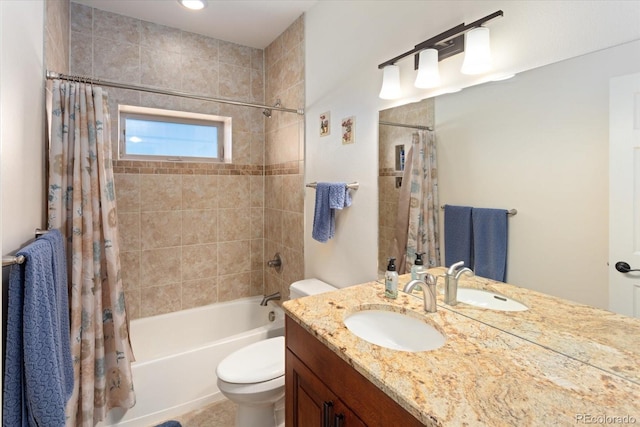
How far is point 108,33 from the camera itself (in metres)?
2.23

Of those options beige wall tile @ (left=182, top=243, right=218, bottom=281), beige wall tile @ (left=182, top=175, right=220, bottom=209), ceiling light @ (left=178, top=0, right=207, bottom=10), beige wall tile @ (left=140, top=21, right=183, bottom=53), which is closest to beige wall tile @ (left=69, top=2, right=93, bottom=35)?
beige wall tile @ (left=140, top=21, right=183, bottom=53)

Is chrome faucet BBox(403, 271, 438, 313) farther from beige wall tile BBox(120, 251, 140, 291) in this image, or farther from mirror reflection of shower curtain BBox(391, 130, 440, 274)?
beige wall tile BBox(120, 251, 140, 291)

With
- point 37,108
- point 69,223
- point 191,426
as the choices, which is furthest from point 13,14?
point 191,426

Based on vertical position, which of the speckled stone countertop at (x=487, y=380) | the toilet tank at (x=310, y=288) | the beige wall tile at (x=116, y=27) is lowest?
the toilet tank at (x=310, y=288)

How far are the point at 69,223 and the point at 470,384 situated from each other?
1.83 metres

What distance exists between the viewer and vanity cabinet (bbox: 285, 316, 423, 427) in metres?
0.76

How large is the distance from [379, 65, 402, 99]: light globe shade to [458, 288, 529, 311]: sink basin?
0.94 m

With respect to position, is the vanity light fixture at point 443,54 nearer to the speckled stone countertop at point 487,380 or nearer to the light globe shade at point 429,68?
the light globe shade at point 429,68

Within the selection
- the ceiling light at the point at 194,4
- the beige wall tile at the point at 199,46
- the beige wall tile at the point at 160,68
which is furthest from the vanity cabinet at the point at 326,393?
the beige wall tile at the point at 199,46

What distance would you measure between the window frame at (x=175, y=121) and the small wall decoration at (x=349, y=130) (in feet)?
4.16

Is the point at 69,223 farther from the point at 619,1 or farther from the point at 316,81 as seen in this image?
the point at 619,1

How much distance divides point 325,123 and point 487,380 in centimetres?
171

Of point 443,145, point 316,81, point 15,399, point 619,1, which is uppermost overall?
point 316,81

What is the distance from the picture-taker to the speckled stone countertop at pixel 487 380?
2.00 feet
